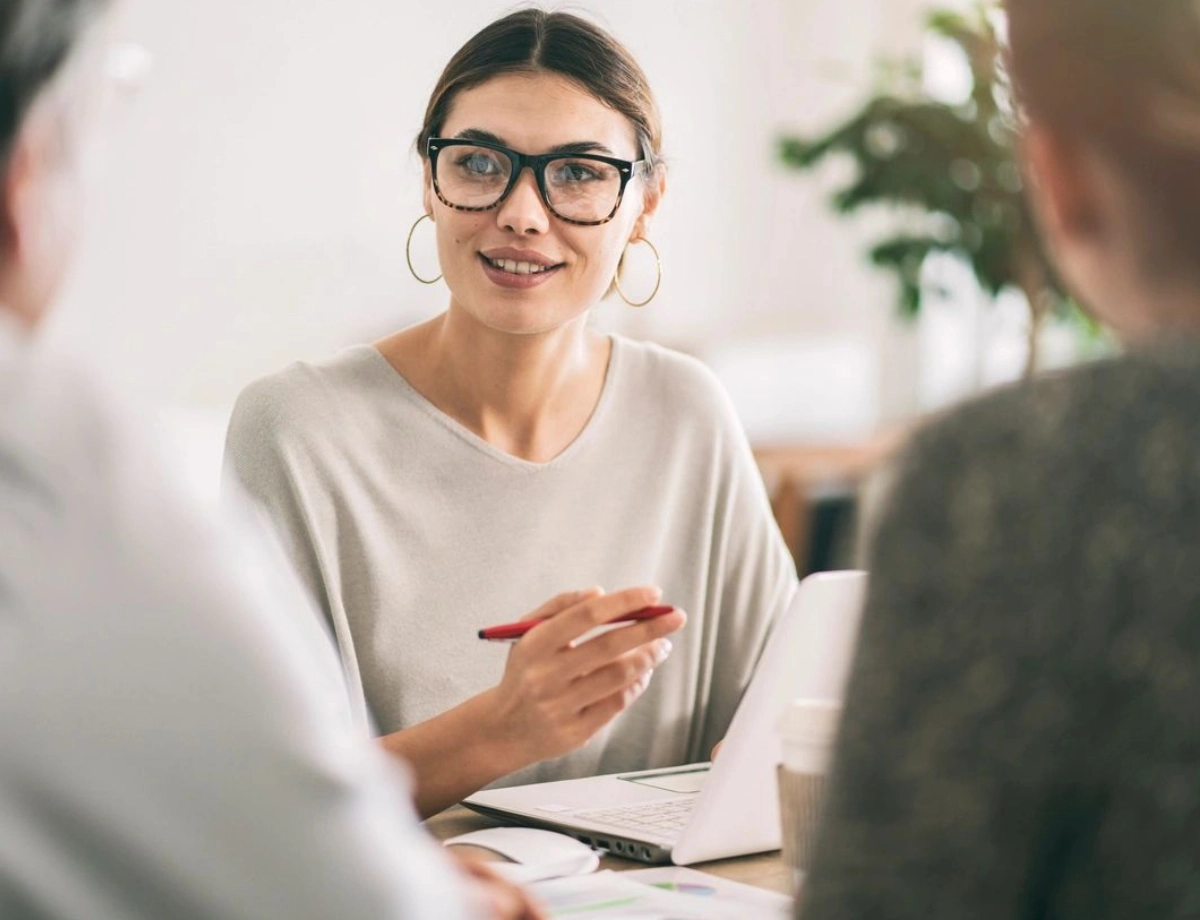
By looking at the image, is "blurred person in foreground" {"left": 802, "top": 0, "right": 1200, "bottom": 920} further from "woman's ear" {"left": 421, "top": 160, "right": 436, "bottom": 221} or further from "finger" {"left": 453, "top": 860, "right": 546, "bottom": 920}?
"woman's ear" {"left": 421, "top": 160, "right": 436, "bottom": 221}

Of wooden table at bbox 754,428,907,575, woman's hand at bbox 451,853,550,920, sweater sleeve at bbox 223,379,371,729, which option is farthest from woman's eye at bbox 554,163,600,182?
wooden table at bbox 754,428,907,575

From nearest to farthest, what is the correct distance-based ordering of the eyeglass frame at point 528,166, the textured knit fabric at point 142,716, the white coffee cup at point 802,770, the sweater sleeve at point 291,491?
the textured knit fabric at point 142,716 < the white coffee cup at point 802,770 < the sweater sleeve at point 291,491 < the eyeglass frame at point 528,166

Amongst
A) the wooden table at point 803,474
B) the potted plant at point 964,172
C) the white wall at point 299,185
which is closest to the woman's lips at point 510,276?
the white wall at point 299,185

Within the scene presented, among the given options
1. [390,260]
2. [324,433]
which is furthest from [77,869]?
[390,260]

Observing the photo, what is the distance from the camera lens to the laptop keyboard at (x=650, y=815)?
1.48 m

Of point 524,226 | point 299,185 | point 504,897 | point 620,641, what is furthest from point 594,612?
point 299,185

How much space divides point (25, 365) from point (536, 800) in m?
0.98

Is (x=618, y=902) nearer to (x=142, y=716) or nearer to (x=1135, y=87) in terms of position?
(x=142, y=716)

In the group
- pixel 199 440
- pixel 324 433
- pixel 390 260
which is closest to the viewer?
pixel 324 433

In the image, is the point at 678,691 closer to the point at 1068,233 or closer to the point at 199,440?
the point at 1068,233

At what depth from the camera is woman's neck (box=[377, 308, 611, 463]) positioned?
200 centimetres

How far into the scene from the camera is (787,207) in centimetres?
584

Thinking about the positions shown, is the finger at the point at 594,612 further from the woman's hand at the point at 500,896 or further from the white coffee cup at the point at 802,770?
the woman's hand at the point at 500,896

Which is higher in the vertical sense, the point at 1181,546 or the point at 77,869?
the point at 1181,546
